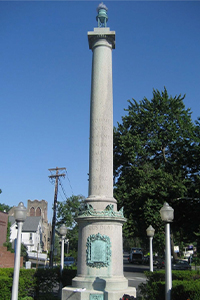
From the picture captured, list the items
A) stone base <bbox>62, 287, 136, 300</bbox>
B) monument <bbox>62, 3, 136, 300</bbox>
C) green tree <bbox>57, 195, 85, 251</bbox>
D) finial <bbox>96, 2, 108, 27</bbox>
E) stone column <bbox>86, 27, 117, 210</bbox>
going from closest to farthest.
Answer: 1. stone base <bbox>62, 287, 136, 300</bbox>
2. monument <bbox>62, 3, 136, 300</bbox>
3. stone column <bbox>86, 27, 117, 210</bbox>
4. finial <bbox>96, 2, 108, 27</bbox>
5. green tree <bbox>57, 195, 85, 251</bbox>

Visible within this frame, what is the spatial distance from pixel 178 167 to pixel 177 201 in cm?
369

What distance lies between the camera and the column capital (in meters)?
14.3

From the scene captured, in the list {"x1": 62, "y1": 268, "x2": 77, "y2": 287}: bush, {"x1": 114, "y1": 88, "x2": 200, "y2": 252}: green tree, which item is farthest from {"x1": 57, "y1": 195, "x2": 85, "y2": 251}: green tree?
{"x1": 62, "y1": 268, "x2": 77, "y2": 287}: bush

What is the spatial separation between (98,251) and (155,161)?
2188cm

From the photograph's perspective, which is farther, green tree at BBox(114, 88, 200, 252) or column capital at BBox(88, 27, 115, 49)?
green tree at BBox(114, 88, 200, 252)

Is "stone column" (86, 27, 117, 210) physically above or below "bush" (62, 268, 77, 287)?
above

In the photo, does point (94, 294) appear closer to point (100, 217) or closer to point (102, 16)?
point (100, 217)

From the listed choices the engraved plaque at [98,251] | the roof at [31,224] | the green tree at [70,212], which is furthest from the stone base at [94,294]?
the roof at [31,224]

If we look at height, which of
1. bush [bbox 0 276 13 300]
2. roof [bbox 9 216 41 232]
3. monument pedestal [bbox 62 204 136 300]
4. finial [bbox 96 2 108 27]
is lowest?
bush [bbox 0 276 13 300]

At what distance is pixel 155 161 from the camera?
32.3m

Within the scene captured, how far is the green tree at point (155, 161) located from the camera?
90.4ft

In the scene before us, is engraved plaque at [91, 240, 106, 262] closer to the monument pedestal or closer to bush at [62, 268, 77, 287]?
the monument pedestal

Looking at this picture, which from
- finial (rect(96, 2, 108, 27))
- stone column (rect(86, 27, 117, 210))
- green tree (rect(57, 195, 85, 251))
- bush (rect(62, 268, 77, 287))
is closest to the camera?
stone column (rect(86, 27, 117, 210))

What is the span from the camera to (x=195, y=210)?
28.8 meters
